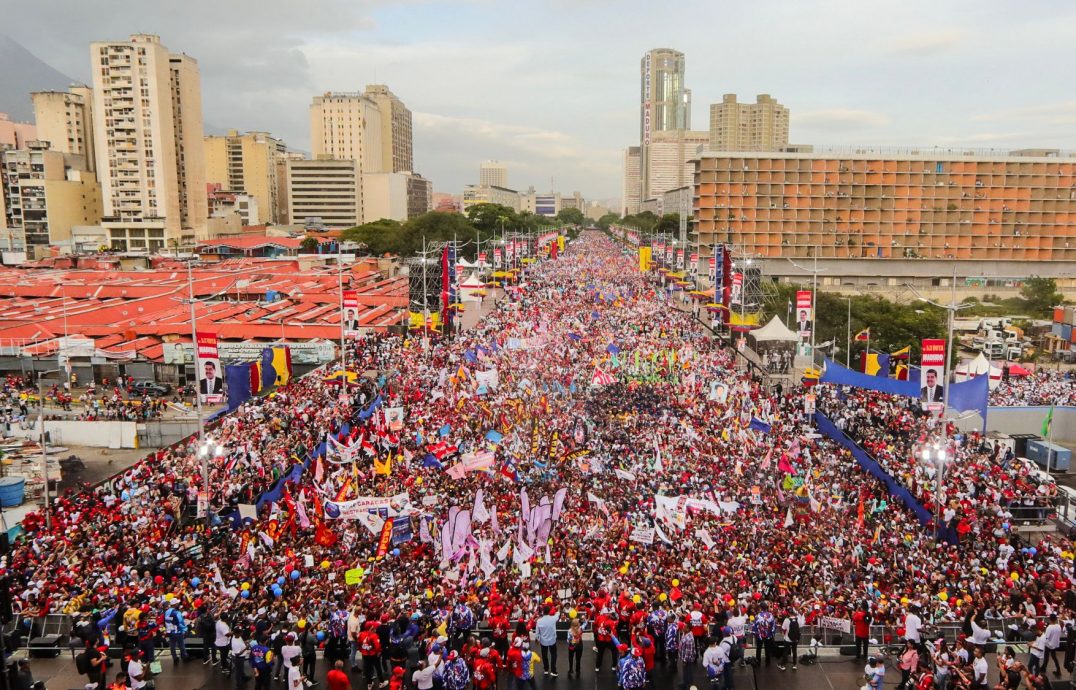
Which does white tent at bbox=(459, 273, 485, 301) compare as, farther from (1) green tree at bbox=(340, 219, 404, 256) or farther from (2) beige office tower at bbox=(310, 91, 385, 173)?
(2) beige office tower at bbox=(310, 91, 385, 173)

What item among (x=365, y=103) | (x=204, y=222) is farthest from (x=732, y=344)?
(x=365, y=103)

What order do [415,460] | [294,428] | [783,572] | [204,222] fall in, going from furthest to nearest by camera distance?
[204,222]
[294,428]
[415,460]
[783,572]

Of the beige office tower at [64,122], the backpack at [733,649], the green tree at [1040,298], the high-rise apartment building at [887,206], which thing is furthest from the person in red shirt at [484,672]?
the beige office tower at [64,122]

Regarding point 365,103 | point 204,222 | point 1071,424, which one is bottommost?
point 1071,424

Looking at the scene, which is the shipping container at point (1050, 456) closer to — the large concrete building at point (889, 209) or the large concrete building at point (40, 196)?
the large concrete building at point (889, 209)

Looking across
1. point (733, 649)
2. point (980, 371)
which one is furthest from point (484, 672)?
point (980, 371)

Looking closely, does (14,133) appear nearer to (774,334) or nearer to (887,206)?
(887,206)

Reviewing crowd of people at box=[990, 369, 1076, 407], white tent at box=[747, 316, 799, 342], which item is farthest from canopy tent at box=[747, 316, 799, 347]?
crowd of people at box=[990, 369, 1076, 407]

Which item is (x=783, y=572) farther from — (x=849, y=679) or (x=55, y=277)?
(x=55, y=277)
